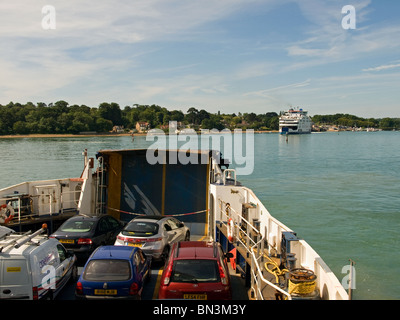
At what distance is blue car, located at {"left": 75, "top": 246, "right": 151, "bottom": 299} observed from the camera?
780 cm

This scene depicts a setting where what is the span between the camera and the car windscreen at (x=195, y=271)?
7715mm

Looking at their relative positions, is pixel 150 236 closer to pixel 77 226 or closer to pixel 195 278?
pixel 77 226

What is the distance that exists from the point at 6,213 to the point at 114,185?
442 cm

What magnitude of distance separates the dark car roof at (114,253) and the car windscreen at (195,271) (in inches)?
45.2

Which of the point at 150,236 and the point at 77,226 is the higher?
the point at 77,226

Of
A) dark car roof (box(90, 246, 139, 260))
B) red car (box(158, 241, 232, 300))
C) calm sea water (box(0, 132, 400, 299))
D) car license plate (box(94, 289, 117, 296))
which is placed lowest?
calm sea water (box(0, 132, 400, 299))

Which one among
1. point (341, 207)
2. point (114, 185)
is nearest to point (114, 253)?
point (114, 185)

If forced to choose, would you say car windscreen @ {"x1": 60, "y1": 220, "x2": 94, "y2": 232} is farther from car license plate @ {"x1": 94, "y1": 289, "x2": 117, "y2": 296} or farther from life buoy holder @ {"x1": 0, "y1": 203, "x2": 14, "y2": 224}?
car license plate @ {"x1": 94, "y1": 289, "x2": 117, "y2": 296}

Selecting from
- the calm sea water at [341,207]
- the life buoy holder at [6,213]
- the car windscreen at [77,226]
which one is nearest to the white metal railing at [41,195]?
the life buoy holder at [6,213]

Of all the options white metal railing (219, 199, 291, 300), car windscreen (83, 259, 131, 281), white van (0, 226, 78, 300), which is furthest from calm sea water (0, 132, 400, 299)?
white van (0, 226, 78, 300)

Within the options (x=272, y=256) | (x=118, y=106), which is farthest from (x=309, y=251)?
(x=118, y=106)

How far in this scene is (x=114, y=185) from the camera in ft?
54.2

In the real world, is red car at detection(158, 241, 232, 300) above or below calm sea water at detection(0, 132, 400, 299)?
above
